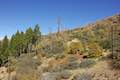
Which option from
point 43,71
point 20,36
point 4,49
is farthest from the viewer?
point 20,36

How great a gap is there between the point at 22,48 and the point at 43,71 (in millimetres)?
35390

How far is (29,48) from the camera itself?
67750 millimetres


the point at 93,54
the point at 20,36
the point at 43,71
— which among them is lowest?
the point at 43,71

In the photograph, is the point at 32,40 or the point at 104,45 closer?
the point at 104,45

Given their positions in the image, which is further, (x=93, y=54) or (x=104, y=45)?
(x=104, y=45)

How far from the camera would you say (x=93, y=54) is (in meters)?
32.2

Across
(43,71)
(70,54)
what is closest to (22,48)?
(70,54)

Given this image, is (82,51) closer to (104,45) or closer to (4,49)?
(104,45)

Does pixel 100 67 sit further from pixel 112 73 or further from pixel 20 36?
pixel 20 36

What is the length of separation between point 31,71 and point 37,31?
41515mm

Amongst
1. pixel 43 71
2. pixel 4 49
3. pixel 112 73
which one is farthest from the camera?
pixel 4 49

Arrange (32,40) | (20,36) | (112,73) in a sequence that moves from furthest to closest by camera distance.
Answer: (32,40)
(20,36)
(112,73)

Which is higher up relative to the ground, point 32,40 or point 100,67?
point 32,40

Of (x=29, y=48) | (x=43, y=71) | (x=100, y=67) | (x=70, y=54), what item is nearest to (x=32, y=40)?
(x=29, y=48)
